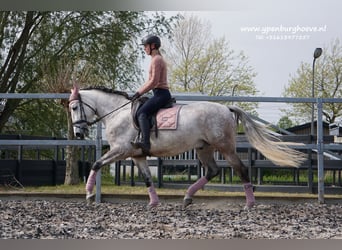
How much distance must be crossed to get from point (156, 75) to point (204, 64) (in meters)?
6.56

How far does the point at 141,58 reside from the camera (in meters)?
8.62

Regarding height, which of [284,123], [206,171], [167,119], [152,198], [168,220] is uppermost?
[284,123]

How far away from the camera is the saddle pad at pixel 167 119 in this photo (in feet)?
16.3

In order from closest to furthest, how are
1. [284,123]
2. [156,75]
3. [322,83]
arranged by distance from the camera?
[156,75], [284,123], [322,83]

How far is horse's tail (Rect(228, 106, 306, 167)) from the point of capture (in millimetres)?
5055

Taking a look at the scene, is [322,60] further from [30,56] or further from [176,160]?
[30,56]

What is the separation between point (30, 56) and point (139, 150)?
13.4 feet

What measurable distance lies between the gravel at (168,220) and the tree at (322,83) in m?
2.64

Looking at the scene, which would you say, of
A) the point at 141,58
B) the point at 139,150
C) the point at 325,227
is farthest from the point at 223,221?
the point at 141,58

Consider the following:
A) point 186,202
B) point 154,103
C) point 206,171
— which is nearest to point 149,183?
point 186,202

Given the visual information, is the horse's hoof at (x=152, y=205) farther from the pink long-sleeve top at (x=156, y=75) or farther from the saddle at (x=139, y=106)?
the pink long-sleeve top at (x=156, y=75)

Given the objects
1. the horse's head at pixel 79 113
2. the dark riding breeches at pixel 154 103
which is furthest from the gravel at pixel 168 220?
the dark riding breeches at pixel 154 103

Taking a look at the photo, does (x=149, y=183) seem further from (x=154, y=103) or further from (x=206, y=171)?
(x=154, y=103)

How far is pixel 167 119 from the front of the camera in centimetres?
496
